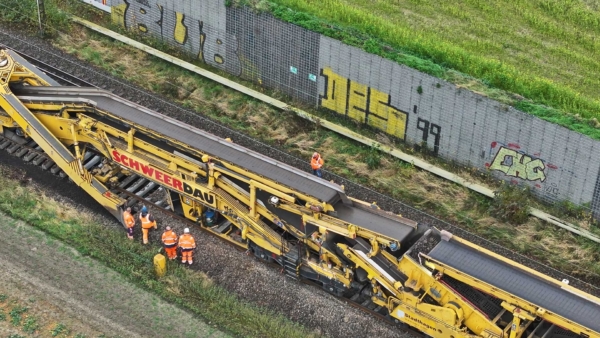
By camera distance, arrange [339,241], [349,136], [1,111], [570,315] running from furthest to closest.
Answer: [349,136] < [1,111] < [339,241] < [570,315]

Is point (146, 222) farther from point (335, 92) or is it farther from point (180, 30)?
point (180, 30)

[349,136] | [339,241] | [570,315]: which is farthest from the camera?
[349,136]

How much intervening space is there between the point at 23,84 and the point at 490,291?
14.6 m

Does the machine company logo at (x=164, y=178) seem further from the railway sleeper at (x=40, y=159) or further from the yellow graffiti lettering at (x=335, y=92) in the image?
the yellow graffiti lettering at (x=335, y=92)

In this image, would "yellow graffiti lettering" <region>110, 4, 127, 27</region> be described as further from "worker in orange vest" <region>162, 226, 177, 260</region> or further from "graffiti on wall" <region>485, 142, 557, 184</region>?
"graffiti on wall" <region>485, 142, 557, 184</region>

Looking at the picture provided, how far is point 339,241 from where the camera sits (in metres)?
22.2

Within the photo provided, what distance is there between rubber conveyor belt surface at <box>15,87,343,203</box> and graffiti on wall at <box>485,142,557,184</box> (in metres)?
6.90

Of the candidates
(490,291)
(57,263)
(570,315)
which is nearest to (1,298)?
(57,263)

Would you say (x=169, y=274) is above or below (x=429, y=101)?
below

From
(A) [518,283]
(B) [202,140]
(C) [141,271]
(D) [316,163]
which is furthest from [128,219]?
(A) [518,283]

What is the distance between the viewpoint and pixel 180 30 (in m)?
33.1

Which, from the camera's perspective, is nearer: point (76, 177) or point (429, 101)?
point (76, 177)

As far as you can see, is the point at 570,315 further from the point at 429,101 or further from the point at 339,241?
the point at 429,101

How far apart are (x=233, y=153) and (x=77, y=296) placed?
5.19 meters
